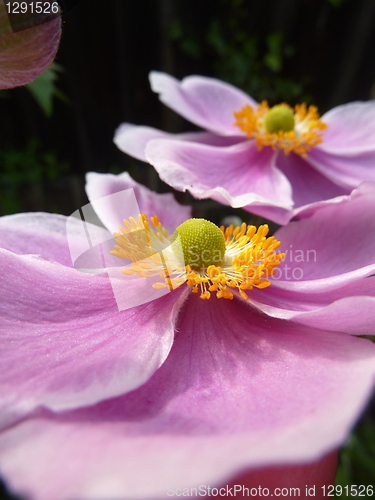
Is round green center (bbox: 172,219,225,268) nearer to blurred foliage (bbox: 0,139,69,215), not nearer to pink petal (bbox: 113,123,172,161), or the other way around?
pink petal (bbox: 113,123,172,161)

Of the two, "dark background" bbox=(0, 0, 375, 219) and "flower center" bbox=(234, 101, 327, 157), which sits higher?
"dark background" bbox=(0, 0, 375, 219)

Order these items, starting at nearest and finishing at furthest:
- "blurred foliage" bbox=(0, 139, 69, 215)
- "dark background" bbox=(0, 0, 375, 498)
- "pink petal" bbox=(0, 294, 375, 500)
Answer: "pink petal" bbox=(0, 294, 375, 500), "dark background" bbox=(0, 0, 375, 498), "blurred foliage" bbox=(0, 139, 69, 215)

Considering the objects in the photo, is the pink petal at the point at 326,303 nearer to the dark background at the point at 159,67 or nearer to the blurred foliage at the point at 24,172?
the dark background at the point at 159,67

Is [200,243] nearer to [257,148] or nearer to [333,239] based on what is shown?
[333,239]

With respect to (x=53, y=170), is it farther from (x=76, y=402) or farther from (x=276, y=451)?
(x=276, y=451)

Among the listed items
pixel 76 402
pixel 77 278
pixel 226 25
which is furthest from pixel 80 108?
pixel 76 402

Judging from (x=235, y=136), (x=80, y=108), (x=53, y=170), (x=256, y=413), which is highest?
(x=80, y=108)

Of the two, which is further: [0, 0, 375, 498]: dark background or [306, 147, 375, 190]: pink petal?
[0, 0, 375, 498]: dark background

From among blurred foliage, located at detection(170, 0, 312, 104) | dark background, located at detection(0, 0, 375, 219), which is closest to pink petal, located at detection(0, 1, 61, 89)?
dark background, located at detection(0, 0, 375, 219)
